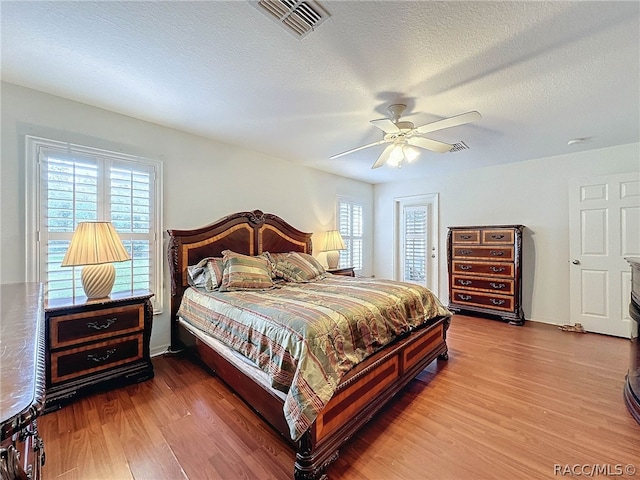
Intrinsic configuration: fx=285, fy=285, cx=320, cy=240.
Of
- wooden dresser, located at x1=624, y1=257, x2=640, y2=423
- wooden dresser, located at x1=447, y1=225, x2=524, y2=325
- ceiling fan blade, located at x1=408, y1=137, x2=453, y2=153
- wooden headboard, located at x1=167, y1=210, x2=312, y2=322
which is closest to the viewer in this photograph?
wooden dresser, located at x1=624, y1=257, x2=640, y2=423

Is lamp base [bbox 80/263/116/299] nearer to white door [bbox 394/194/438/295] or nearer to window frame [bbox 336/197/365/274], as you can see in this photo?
window frame [bbox 336/197/365/274]

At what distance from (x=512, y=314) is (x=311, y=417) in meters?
3.83

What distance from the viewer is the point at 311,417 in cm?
145

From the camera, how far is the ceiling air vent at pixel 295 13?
57.3 inches

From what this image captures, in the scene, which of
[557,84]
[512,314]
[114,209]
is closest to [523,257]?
[512,314]

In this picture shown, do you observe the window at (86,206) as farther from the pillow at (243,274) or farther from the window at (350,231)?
the window at (350,231)

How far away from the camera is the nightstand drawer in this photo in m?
2.08

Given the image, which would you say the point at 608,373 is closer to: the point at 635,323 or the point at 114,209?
the point at 635,323

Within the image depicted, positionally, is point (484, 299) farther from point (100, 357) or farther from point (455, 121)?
point (100, 357)

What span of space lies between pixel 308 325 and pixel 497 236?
3700mm

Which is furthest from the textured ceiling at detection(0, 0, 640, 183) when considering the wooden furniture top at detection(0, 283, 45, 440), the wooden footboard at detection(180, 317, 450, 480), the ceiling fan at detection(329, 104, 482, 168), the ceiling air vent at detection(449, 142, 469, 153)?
the wooden footboard at detection(180, 317, 450, 480)

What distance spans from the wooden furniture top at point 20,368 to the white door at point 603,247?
5140 millimetres

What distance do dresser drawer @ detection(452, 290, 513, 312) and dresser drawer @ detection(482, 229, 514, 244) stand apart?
81cm

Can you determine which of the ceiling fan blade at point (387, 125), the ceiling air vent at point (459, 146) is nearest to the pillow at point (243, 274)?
the ceiling fan blade at point (387, 125)
